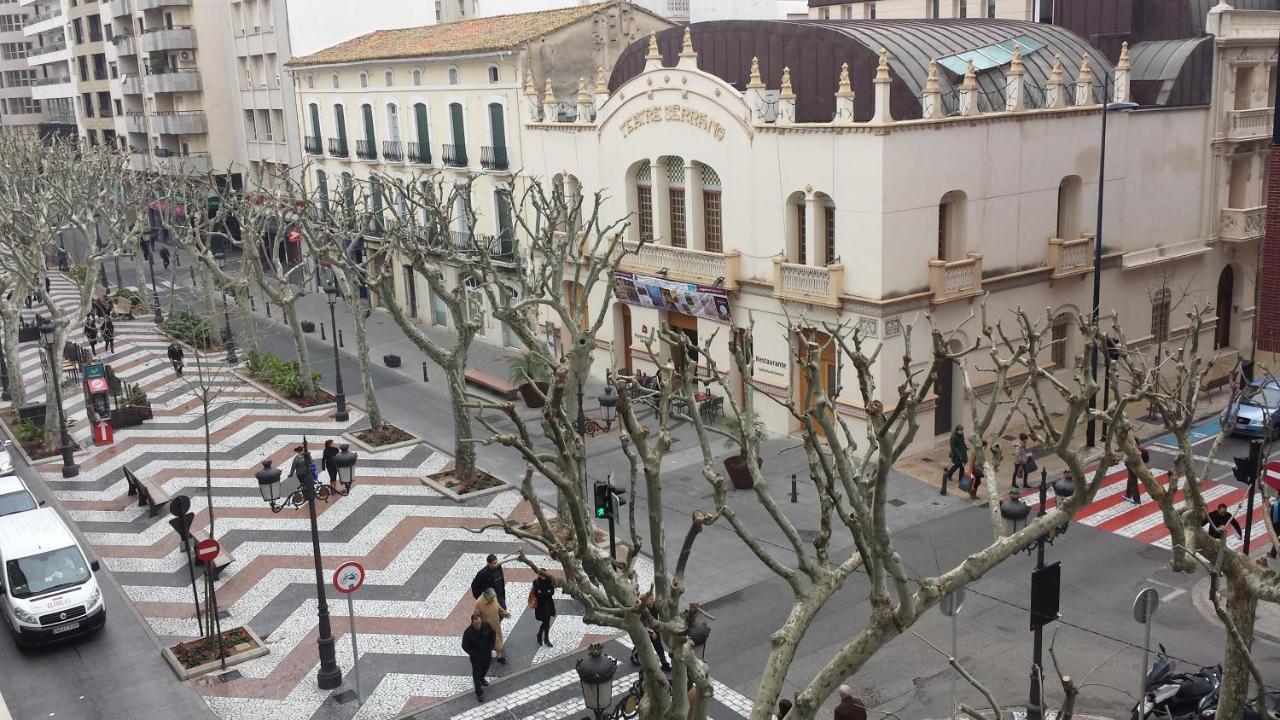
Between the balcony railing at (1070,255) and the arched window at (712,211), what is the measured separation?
29.3 ft

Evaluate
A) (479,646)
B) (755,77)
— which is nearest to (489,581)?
(479,646)

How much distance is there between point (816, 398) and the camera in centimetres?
1039

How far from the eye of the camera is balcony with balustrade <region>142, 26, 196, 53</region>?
63.4 metres

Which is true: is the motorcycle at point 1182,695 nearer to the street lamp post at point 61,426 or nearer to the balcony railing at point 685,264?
the balcony railing at point 685,264

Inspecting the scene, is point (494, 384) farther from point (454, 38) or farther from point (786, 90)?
point (454, 38)

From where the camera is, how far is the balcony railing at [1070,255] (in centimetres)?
3056

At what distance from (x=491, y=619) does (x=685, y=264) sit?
15793 mm

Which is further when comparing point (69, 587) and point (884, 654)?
point (69, 587)

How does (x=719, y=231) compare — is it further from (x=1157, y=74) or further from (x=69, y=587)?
(x=69, y=587)

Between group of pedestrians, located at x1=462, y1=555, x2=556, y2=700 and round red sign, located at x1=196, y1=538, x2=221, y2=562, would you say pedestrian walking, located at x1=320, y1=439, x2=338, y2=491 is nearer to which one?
round red sign, located at x1=196, y1=538, x2=221, y2=562

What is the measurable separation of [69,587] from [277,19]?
136 ft

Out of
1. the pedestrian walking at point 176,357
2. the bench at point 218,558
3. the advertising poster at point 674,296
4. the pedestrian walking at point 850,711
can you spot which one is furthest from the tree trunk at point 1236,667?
Result: the pedestrian walking at point 176,357

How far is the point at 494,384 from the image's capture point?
35500 mm

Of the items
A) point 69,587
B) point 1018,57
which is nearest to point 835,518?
point 1018,57
